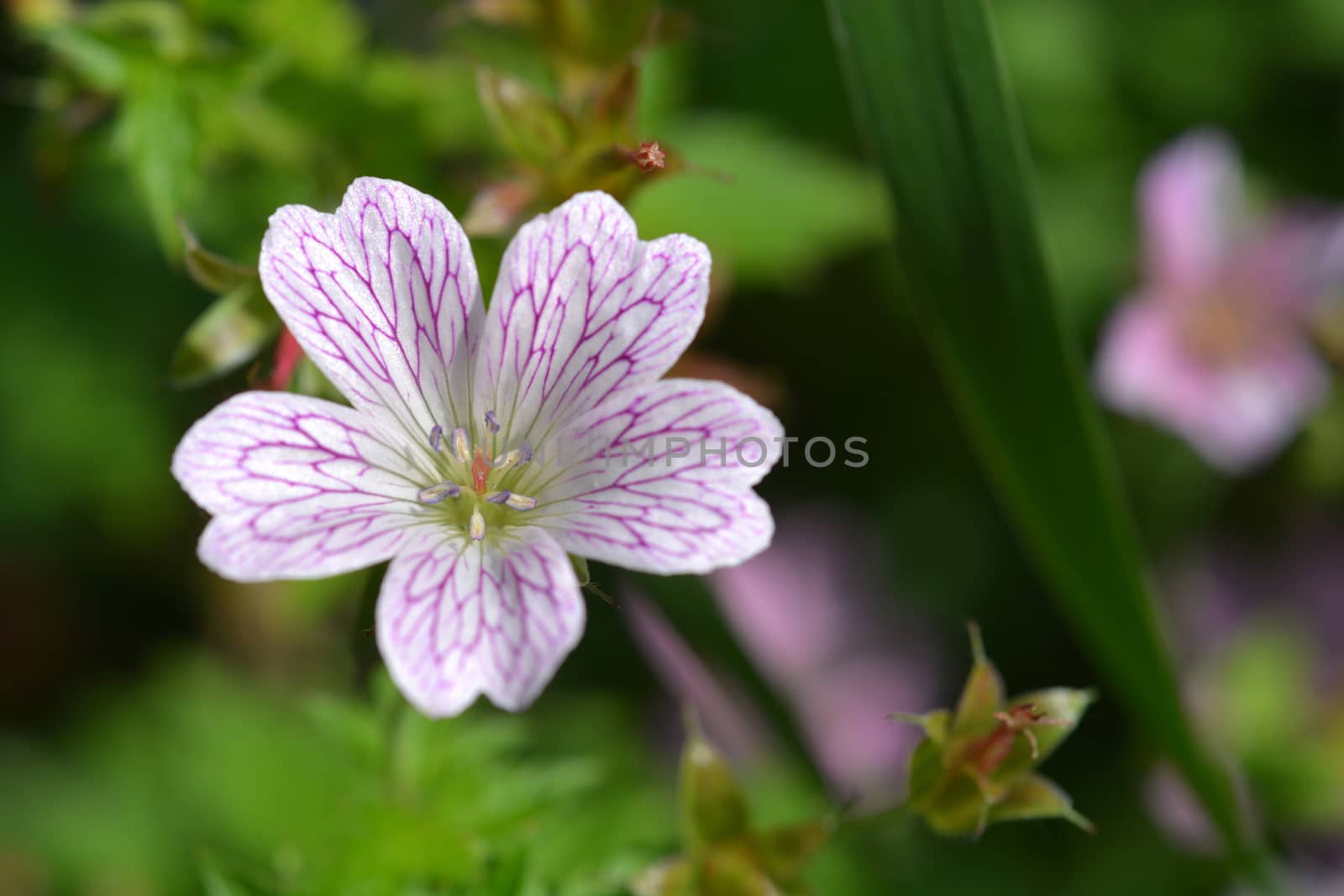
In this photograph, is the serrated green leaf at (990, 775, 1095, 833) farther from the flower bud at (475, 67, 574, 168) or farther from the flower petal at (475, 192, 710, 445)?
the flower bud at (475, 67, 574, 168)

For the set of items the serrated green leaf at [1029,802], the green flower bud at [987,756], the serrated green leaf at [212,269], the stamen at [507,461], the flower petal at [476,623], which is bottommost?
the serrated green leaf at [1029,802]

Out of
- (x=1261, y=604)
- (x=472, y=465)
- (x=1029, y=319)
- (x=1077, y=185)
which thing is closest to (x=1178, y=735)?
(x=1029, y=319)

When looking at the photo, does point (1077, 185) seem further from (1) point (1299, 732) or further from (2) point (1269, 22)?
(1) point (1299, 732)

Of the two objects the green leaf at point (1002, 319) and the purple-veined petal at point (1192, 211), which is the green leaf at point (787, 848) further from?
the purple-veined petal at point (1192, 211)

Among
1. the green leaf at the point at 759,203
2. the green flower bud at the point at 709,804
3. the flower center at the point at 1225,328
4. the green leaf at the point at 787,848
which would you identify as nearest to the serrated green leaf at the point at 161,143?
the green leaf at the point at 759,203

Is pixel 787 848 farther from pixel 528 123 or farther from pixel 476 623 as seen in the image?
pixel 528 123

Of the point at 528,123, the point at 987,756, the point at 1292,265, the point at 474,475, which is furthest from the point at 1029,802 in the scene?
the point at 1292,265

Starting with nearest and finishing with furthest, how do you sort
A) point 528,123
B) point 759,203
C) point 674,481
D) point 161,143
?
point 674,481 < point 528,123 < point 161,143 < point 759,203
